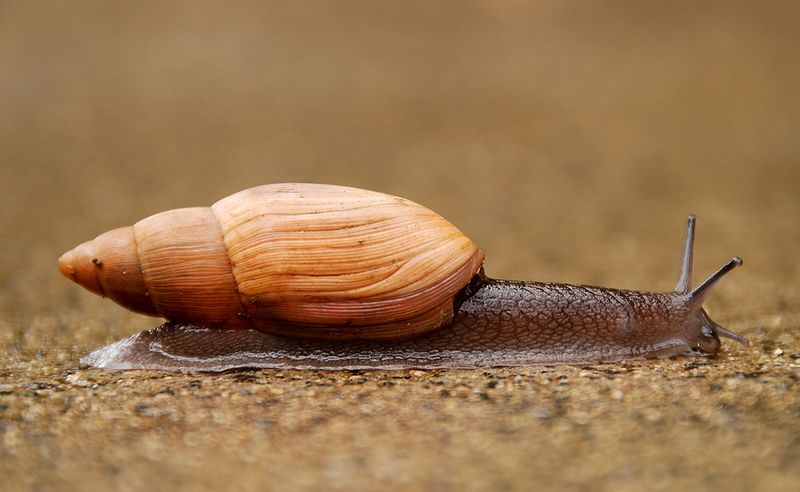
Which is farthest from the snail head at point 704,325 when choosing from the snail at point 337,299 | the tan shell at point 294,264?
the tan shell at point 294,264

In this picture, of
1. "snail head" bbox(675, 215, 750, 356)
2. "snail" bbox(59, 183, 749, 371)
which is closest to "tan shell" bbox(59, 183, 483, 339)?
"snail" bbox(59, 183, 749, 371)

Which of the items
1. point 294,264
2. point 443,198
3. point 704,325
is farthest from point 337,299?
point 443,198

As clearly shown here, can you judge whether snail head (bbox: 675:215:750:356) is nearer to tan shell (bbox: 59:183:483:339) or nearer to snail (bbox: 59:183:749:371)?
snail (bbox: 59:183:749:371)

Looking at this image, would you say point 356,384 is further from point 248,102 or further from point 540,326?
point 248,102

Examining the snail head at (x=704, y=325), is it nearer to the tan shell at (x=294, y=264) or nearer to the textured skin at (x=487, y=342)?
the textured skin at (x=487, y=342)

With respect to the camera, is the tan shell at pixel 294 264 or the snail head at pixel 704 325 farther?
the snail head at pixel 704 325

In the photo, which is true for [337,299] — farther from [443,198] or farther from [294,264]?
[443,198]

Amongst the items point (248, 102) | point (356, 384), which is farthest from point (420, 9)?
point (356, 384)
